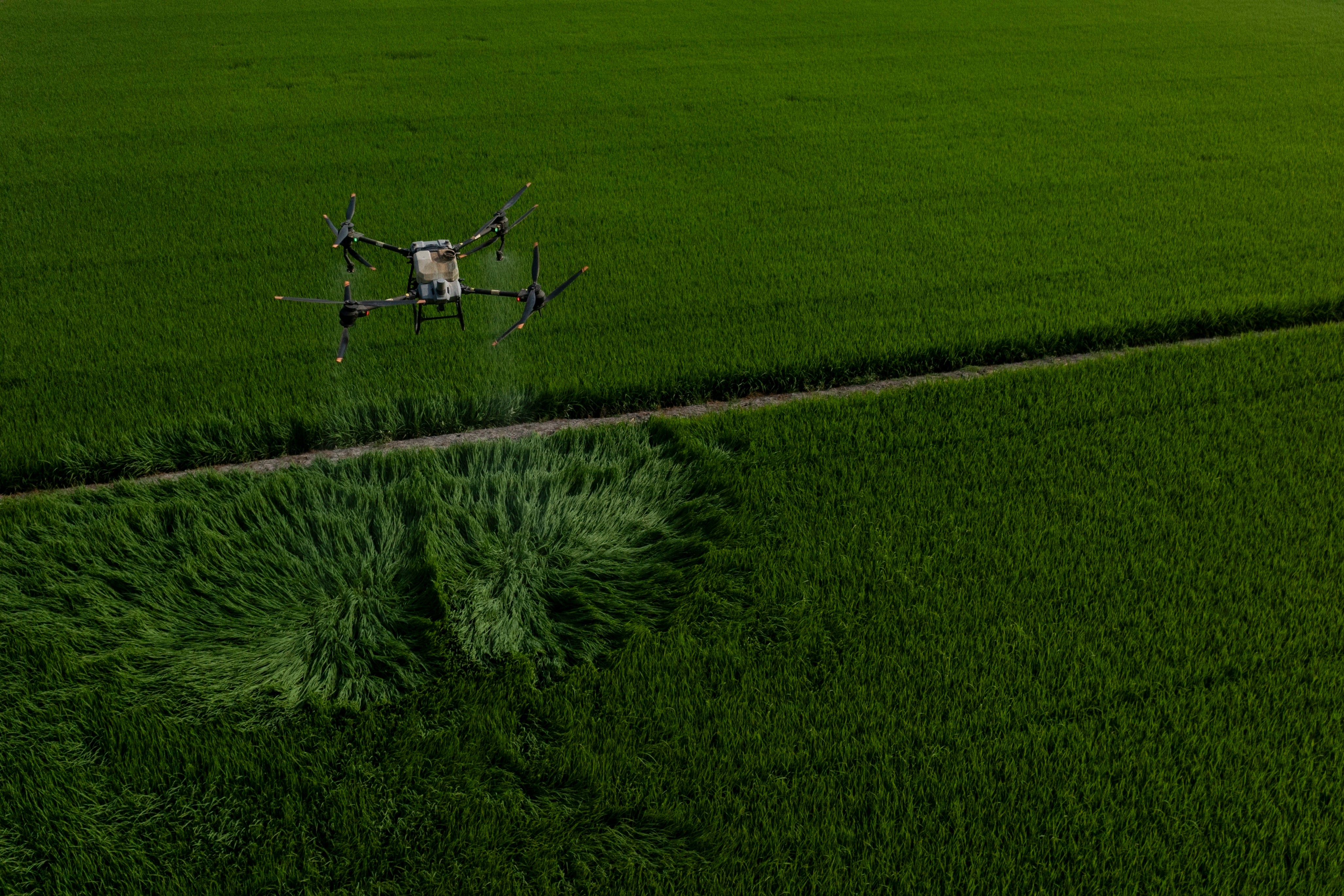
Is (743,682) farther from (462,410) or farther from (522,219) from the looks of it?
(462,410)

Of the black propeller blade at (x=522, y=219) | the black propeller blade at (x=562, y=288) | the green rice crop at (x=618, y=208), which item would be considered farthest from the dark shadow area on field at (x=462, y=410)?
the black propeller blade at (x=522, y=219)

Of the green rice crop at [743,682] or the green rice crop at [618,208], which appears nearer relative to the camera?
the green rice crop at [743,682]

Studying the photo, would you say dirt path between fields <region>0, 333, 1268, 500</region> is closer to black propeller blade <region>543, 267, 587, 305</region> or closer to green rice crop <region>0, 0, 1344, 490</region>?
green rice crop <region>0, 0, 1344, 490</region>

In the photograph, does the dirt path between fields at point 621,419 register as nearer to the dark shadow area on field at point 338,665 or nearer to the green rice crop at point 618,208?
the green rice crop at point 618,208

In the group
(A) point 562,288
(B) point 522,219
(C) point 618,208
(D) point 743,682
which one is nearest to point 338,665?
(D) point 743,682

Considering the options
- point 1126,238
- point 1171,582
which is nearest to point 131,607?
point 1171,582

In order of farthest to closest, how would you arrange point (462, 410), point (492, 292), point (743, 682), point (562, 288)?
point (462, 410)
point (743, 682)
point (492, 292)
point (562, 288)

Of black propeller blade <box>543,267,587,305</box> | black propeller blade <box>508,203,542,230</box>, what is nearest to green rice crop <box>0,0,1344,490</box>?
black propeller blade <box>508,203,542,230</box>
